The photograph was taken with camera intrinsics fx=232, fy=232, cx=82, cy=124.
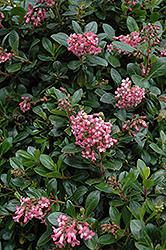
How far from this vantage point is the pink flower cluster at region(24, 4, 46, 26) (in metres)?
1.78

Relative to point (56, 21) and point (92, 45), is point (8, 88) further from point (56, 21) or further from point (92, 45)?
point (92, 45)

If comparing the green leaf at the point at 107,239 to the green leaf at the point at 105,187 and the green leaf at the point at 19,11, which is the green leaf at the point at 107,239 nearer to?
the green leaf at the point at 105,187

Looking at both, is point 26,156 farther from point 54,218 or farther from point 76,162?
point 54,218

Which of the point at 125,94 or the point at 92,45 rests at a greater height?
the point at 92,45

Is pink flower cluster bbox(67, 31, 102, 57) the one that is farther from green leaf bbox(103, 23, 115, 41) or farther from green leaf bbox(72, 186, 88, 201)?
green leaf bbox(72, 186, 88, 201)

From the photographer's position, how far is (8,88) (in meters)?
1.98

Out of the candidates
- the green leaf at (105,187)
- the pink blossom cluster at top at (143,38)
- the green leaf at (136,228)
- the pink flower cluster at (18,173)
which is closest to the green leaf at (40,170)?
the pink flower cluster at (18,173)

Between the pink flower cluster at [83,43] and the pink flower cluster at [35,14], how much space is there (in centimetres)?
46

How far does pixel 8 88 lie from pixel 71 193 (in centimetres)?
107

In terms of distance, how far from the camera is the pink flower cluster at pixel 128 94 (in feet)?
4.97

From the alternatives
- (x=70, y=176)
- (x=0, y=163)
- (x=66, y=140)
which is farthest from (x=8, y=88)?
(x=70, y=176)

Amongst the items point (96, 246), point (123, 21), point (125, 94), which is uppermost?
point (123, 21)

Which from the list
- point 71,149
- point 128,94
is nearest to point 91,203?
point 71,149

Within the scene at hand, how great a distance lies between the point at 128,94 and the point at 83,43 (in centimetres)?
44
